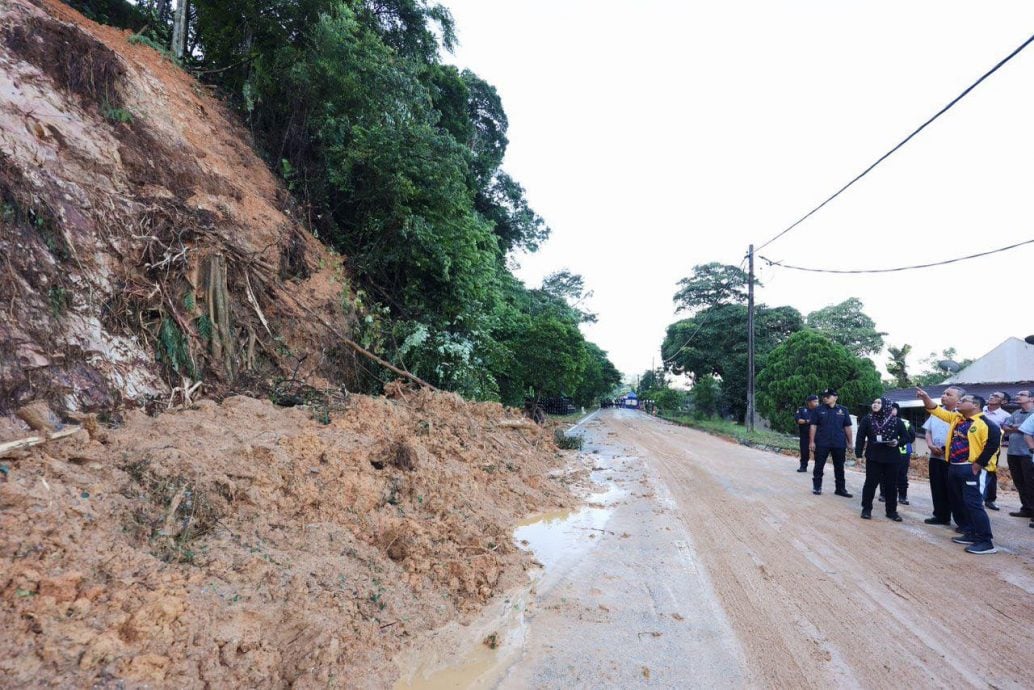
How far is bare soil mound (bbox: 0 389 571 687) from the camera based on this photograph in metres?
2.37

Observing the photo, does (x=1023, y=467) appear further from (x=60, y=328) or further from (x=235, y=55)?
(x=235, y=55)

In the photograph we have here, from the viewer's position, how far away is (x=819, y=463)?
26.9ft

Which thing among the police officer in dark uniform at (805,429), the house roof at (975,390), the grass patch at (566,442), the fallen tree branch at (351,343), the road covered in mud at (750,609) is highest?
the house roof at (975,390)

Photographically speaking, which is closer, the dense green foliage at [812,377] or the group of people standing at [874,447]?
the group of people standing at [874,447]

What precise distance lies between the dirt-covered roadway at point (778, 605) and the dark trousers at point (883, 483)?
0.22 meters

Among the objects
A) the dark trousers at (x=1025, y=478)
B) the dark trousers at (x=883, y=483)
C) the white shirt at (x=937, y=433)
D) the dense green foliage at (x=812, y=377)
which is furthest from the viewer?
the dense green foliage at (x=812, y=377)

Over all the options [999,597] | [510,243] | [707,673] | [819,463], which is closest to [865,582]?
[999,597]

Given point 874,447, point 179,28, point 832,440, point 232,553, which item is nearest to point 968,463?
point 874,447

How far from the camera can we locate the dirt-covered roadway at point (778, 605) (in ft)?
9.80

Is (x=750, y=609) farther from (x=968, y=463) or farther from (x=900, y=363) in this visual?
(x=900, y=363)

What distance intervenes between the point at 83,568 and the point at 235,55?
1306 cm

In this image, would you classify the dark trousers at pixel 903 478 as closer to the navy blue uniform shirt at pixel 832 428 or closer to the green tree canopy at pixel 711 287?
the navy blue uniform shirt at pixel 832 428

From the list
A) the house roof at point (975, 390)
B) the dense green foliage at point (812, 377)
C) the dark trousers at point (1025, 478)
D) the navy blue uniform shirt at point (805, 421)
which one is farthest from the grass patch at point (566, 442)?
the dense green foliage at point (812, 377)

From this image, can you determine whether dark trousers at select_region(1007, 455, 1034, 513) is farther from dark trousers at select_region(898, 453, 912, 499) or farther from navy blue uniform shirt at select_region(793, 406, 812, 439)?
navy blue uniform shirt at select_region(793, 406, 812, 439)
